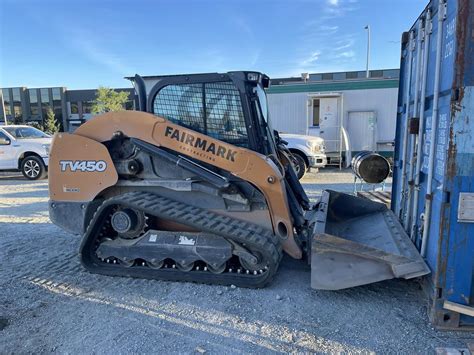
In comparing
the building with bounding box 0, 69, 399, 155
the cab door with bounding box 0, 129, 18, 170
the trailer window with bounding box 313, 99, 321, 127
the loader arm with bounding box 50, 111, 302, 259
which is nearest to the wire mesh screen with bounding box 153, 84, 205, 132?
the loader arm with bounding box 50, 111, 302, 259

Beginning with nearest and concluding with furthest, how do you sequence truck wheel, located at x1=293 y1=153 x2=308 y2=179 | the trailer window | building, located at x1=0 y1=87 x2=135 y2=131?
truck wheel, located at x1=293 y1=153 x2=308 y2=179, the trailer window, building, located at x1=0 y1=87 x2=135 y2=131

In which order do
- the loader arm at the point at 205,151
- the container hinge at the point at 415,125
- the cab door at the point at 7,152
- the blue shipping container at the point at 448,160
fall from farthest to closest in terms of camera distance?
the cab door at the point at 7,152
the loader arm at the point at 205,151
the container hinge at the point at 415,125
the blue shipping container at the point at 448,160

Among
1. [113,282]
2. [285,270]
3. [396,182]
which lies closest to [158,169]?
[113,282]

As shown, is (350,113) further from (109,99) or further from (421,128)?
(109,99)

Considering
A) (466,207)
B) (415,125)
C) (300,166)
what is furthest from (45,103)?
(466,207)

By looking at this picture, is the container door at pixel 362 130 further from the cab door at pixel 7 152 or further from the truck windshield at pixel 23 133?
the cab door at pixel 7 152

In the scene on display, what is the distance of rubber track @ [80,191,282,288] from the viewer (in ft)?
12.1

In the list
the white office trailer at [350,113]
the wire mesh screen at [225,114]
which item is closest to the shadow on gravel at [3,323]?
the wire mesh screen at [225,114]

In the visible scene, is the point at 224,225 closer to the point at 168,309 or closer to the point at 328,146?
the point at 168,309

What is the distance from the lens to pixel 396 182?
4.72 metres

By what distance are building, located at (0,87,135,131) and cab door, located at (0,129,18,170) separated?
32038 mm

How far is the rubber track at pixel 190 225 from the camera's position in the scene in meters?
3.68

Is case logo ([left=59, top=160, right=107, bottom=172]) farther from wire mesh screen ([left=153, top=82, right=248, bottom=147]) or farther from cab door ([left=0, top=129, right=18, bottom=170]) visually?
cab door ([left=0, top=129, right=18, bottom=170])

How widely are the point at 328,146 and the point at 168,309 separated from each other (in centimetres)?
1098
